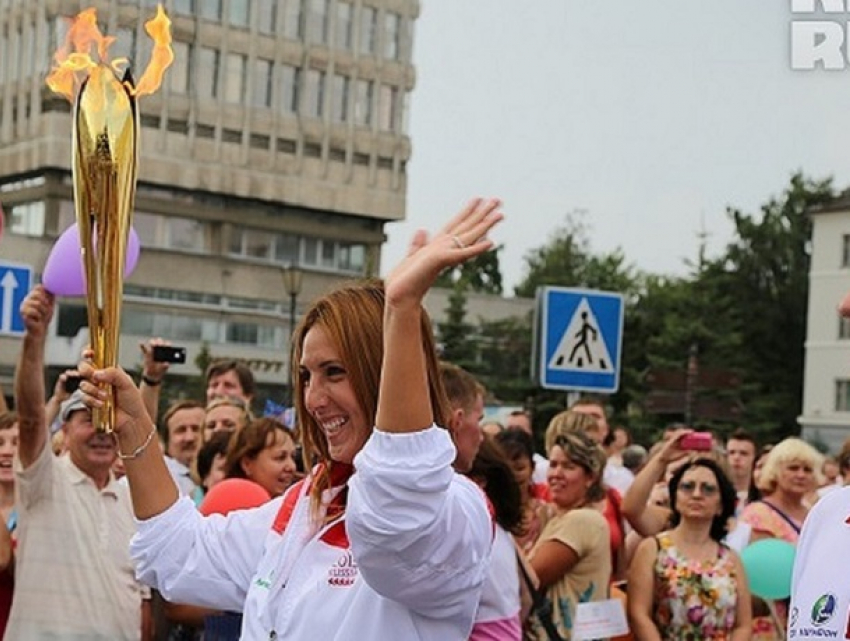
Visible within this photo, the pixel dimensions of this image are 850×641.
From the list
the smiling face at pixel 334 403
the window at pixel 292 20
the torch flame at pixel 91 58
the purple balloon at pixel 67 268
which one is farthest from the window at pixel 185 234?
the smiling face at pixel 334 403

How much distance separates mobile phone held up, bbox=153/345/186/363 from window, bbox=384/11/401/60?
76.9 m

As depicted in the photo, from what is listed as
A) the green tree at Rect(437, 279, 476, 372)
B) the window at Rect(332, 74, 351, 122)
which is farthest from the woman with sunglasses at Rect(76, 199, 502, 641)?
the window at Rect(332, 74, 351, 122)

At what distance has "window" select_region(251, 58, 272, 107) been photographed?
7719cm

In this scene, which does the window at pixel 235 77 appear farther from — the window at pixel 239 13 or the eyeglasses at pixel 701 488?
the eyeglasses at pixel 701 488

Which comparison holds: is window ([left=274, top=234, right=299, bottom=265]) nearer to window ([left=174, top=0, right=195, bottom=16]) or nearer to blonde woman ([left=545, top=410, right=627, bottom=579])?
window ([left=174, top=0, right=195, bottom=16])

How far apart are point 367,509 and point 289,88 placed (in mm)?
76771

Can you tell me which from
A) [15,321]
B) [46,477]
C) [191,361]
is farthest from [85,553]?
[191,361]

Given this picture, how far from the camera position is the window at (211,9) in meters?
75.8

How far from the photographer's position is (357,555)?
3.00 m

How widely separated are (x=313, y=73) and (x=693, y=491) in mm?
72865

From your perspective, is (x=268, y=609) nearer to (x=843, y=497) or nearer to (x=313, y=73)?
(x=843, y=497)

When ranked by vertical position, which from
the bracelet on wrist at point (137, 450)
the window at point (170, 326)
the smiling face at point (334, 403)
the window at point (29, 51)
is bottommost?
the bracelet on wrist at point (137, 450)

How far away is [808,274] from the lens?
7256 cm

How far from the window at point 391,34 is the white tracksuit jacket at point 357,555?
78.5m
